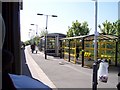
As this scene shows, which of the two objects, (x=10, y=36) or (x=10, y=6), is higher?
(x=10, y=6)

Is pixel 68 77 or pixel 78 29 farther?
pixel 78 29

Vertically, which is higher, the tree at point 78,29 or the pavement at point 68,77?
the tree at point 78,29

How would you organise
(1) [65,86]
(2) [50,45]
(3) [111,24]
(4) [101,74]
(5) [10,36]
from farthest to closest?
(3) [111,24] < (2) [50,45] < (4) [101,74] < (1) [65,86] < (5) [10,36]

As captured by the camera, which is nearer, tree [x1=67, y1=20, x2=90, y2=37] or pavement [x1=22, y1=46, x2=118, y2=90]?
pavement [x1=22, y1=46, x2=118, y2=90]

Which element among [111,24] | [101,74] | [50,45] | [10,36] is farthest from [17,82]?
[111,24]

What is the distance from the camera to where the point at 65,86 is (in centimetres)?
1229

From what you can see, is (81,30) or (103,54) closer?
(103,54)

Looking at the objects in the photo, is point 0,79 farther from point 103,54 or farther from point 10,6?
point 103,54

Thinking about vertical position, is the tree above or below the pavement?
above

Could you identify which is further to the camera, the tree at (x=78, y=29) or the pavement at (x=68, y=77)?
the tree at (x=78, y=29)

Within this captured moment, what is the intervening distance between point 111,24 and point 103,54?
76.8 feet

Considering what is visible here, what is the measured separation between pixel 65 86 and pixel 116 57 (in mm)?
11403

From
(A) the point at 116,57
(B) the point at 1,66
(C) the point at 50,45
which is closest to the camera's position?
(B) the point at 1,66

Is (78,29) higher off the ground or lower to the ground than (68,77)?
higher
